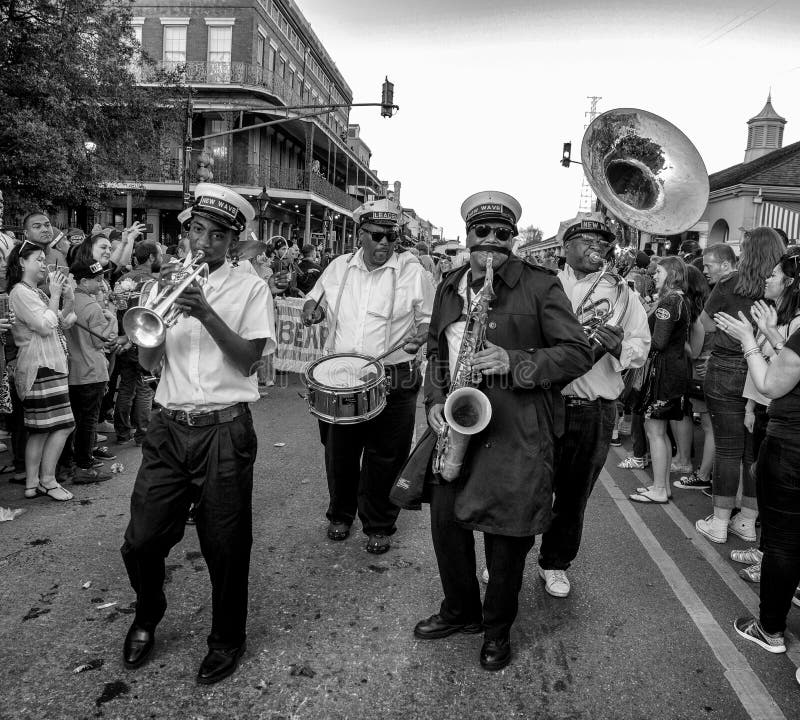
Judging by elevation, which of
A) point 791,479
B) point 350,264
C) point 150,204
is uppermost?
point 150,204

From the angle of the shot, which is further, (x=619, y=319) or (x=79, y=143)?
(x=79, y=143)

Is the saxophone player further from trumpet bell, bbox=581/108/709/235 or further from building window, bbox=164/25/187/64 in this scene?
building window, bbox=164/25/187/64

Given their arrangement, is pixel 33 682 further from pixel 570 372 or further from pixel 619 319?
→ pixel 619 319

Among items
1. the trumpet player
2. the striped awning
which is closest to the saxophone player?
the trumpet player

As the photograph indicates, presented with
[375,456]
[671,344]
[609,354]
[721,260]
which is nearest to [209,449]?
[375,456]

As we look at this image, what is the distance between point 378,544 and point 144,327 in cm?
243

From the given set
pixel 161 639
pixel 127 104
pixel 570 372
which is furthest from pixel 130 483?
pixel 127 104

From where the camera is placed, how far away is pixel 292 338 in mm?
10016

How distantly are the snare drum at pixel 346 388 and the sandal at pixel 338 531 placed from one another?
0.93m

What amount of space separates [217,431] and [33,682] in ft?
4.39

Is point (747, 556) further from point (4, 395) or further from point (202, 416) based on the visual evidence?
point (4, 395)

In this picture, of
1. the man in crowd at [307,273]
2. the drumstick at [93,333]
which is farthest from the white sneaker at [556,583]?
the man in crowd at [307,273]

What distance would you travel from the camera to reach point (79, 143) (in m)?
19.0

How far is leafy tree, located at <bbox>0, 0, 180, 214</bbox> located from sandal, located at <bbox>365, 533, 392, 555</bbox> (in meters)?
16.4
